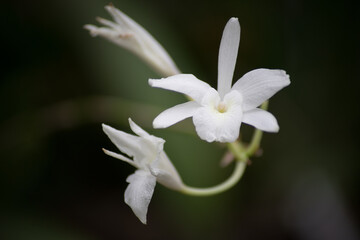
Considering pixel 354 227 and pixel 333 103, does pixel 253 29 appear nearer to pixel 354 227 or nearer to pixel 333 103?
pixel 333 103

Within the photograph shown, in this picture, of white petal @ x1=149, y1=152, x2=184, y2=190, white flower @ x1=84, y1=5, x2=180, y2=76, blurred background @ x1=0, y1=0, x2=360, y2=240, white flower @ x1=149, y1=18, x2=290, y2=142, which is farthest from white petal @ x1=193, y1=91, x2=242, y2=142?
blurred background @ x1=0, y1=0, x2=360, y2=240

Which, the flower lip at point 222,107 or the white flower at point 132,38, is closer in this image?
the flower lip at point 222,107

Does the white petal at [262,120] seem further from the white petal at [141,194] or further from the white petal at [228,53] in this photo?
the white petal at [141,194]

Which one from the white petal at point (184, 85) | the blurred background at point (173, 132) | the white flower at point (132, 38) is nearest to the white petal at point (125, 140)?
the white petal at point (184, 85)

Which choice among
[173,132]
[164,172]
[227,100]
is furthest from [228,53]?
[173,132]

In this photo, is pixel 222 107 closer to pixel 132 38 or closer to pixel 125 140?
pixel 125 140

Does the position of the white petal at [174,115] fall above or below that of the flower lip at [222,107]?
above
